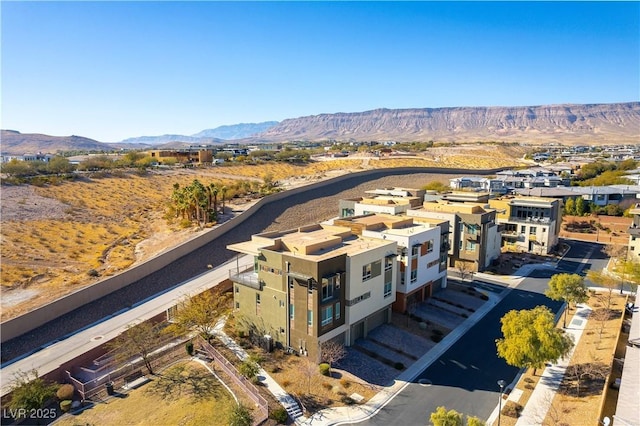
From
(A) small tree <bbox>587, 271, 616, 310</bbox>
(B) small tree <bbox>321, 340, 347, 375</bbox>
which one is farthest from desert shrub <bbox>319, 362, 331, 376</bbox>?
(A) small tree <bbox>587, 271, 616, 310</bbox>

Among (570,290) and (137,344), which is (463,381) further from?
(137,344)

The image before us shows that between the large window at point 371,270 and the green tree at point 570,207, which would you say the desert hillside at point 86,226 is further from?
the green tree at point 570,207

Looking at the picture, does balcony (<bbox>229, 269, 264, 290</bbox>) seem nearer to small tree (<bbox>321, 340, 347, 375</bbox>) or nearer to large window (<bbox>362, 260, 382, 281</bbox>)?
small tree (<bbox>321, 340, 347, 375</bbox>)

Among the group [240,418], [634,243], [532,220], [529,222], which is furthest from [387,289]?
[634,243]

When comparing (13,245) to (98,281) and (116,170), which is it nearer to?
(98,281)

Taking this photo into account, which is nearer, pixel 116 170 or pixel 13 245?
pixel 13 245

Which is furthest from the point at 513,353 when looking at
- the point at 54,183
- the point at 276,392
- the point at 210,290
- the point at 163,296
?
the point at 54,183
